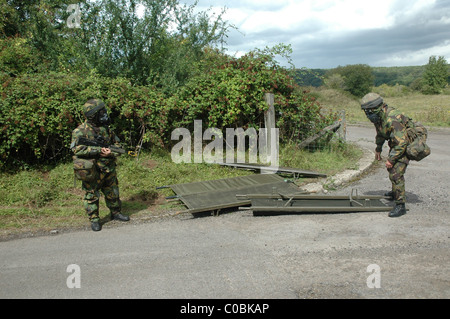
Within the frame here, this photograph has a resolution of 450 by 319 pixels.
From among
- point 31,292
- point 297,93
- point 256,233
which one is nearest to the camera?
point 31,292

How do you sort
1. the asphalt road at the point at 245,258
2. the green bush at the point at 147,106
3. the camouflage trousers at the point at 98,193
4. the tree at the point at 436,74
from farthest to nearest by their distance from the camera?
the tree at the point at 436,74 < the green bush at the point at 147,106 < the camouflage trousers at the point at 98,193 < the asphalt road at the point at 245,258

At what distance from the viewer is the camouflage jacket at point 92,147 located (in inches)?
210

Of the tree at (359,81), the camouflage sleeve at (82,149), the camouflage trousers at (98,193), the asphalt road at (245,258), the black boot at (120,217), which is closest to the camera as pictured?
the asphalt road at (245,258)

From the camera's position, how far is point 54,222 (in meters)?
5.80

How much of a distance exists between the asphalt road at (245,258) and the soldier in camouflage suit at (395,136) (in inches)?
14.3

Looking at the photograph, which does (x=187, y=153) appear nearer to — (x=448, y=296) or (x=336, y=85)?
(x=448, y=296)

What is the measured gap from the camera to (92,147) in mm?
5391

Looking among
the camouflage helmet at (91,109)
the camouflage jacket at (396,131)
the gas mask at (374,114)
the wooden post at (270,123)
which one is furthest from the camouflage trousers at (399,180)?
the camouflage helmet at (91,109)

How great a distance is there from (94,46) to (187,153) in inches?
153

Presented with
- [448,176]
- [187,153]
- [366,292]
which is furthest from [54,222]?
[448,176]

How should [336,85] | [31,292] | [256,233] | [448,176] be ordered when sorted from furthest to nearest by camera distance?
1. [336,85]
2. [448,176]
3. [256,233]
4. [31,292]

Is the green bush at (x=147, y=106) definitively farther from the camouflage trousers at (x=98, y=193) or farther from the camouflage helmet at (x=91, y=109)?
the camouflage trousers at (x=98, y=193)

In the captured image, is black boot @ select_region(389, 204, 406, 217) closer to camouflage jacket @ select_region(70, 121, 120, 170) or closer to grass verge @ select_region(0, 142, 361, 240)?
grass verge @ select_region(0, 142, 361, 240)

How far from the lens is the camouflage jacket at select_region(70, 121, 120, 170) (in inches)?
210
